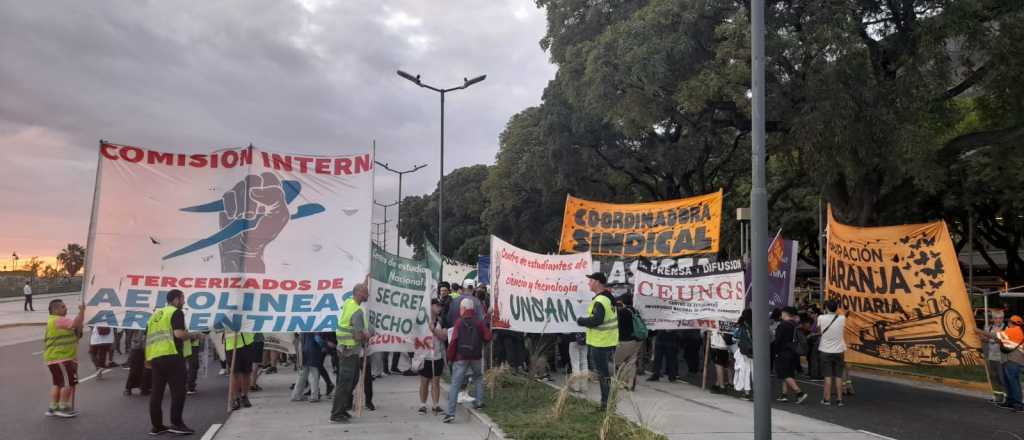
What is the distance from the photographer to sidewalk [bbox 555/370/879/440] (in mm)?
8883

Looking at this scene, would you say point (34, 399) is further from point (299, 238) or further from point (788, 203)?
point (788, 203)

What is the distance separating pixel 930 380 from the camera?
14.7 m

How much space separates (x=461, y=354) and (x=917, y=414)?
687 centimetres

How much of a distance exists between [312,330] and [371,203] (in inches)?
73.8

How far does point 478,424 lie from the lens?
9.57 m

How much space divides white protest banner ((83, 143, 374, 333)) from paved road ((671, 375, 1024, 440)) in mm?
7065

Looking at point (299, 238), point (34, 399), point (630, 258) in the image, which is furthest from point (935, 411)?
point (34, 399)

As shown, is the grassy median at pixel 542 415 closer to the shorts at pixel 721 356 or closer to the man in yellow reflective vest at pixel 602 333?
the man in yellow reflective vest at pixel 602 333

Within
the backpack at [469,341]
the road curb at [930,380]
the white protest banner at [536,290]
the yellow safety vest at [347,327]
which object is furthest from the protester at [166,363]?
the road curb at [930,380]

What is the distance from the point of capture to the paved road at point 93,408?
8.95m

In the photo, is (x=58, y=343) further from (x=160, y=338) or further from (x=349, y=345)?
(x=349, y=345)

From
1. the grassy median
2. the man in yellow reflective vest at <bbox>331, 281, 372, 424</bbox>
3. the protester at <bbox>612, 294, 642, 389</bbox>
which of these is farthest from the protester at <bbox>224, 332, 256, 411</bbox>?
the protester at <bbox>612, 294, 642, 389</bbox>

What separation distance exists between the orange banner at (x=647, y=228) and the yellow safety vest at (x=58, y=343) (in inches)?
371

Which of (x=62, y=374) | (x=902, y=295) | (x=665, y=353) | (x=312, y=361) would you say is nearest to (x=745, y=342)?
(x=665, y=353)
